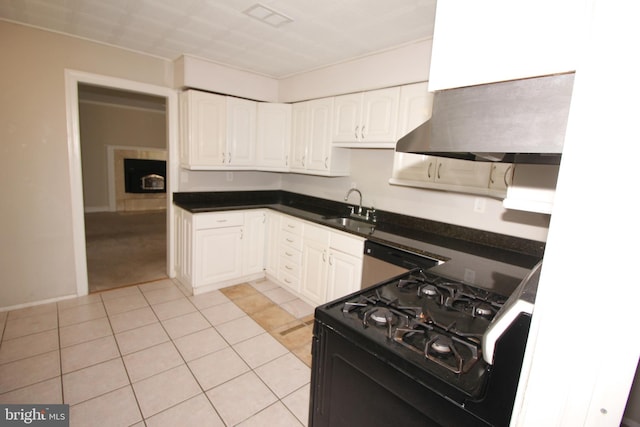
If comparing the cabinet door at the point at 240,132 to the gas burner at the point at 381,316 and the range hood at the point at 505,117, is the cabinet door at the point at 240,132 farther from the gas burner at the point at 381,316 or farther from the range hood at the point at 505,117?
the range hood at the point at 505,117

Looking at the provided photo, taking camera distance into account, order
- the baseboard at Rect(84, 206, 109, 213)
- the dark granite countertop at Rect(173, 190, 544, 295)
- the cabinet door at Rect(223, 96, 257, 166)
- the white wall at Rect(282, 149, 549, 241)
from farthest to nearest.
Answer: the baseboard at Rect(84, 206, 109, 213), the cabinet door at Rect(223, 96, 257, 166), the white wall at Rect(282, 149, 549, 241), the dark granite countertop at Rect(173, 190, 544, 295)

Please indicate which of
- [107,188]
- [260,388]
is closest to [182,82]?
[260,388]

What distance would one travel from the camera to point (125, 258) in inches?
167

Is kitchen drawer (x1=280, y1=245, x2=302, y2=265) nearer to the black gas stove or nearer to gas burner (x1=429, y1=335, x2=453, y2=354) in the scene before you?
the black gas stove

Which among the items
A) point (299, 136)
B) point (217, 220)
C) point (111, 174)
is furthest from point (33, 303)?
point (111, 174)

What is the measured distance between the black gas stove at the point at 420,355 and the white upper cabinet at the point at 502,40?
0.44 m

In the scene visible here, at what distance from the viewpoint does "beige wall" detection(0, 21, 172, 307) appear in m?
2.54

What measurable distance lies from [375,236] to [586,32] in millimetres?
2037

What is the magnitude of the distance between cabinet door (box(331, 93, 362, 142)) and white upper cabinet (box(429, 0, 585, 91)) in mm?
2237

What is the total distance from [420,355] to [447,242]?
1.64 m

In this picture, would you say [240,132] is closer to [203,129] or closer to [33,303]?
[203,129]

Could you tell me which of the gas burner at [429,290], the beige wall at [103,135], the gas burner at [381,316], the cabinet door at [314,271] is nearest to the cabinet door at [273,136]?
the cabinet door at [314,271]

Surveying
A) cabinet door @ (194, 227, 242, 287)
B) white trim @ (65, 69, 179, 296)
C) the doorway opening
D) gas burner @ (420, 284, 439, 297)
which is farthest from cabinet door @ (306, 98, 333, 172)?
the doorway opening

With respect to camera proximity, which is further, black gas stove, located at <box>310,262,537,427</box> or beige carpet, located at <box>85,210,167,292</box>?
beige carpet, located at <box>85,210,167,292</box>
